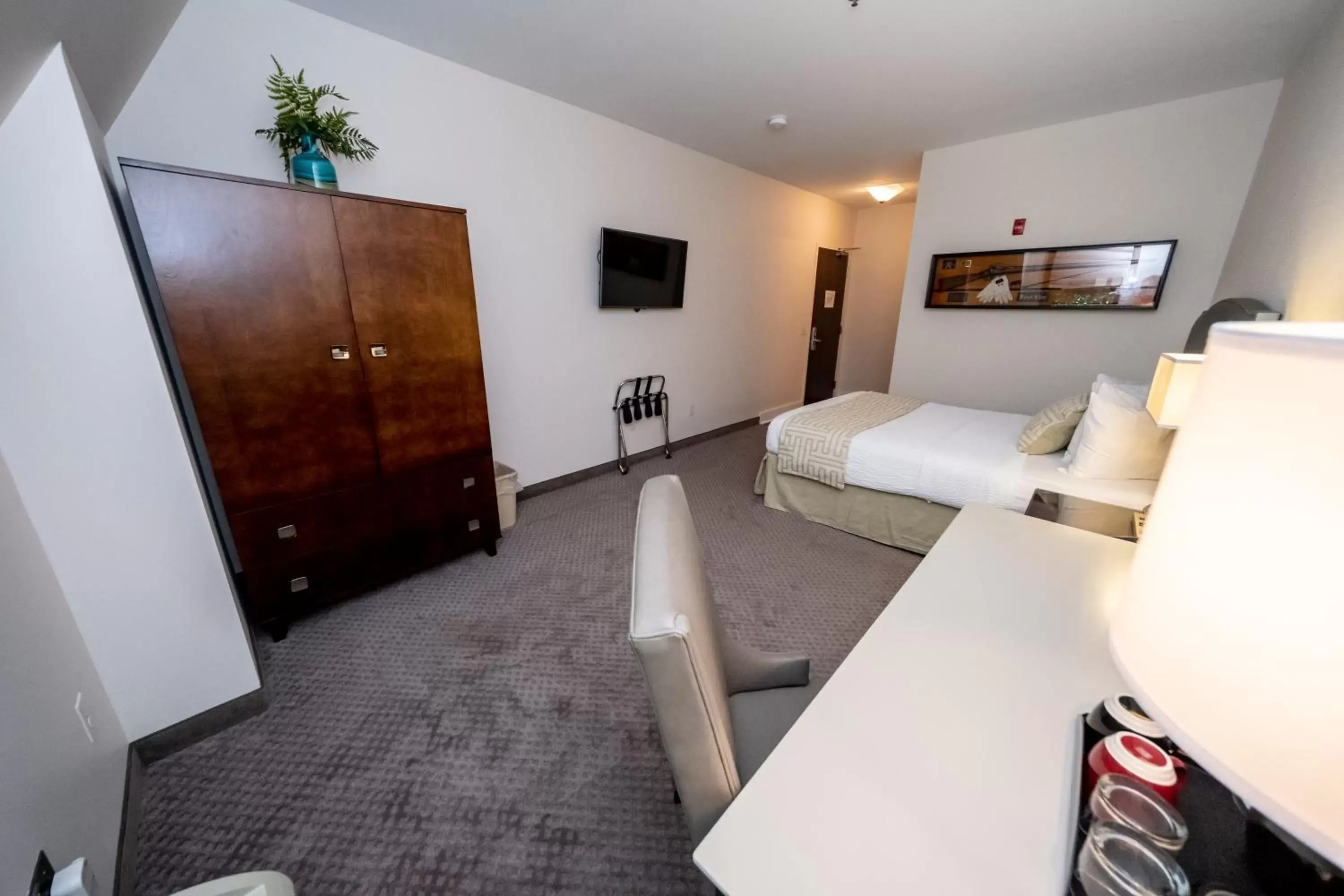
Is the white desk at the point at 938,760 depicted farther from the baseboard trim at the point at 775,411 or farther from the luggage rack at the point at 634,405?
the baseboard trim at the point at 775,411

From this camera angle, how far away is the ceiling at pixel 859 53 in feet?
6.55

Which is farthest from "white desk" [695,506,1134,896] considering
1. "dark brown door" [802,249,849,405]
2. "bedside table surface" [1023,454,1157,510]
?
"dark brown door" [802,249,849,405]

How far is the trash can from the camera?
9.14 ft

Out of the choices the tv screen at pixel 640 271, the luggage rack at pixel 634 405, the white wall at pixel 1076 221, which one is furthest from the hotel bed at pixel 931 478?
the tv screen at pixel 640 271

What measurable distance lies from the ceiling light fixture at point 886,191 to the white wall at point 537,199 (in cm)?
81

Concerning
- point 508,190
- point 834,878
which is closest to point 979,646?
point 834,878

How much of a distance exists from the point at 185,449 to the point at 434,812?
1.32 meters

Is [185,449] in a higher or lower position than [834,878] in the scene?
higher

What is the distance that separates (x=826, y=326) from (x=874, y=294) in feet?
2.17

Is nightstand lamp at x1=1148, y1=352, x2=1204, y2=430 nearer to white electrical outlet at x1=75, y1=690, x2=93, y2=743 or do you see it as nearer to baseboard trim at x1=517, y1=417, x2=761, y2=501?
white electrical outlet at x1=75, y1=690, x2=93, y2=743

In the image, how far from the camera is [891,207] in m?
5.43

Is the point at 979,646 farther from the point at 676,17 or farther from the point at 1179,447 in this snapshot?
the point at 676,17

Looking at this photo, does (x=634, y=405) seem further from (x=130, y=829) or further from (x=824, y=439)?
(x=130, y=829)

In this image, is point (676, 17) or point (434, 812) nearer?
point (434, 812)
